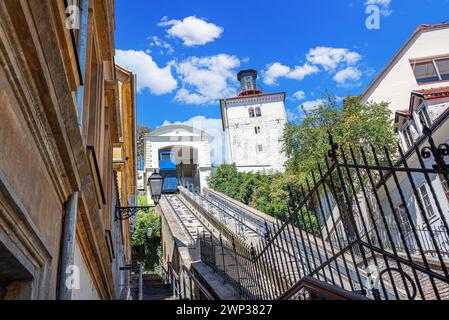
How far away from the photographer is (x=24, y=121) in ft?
6.35

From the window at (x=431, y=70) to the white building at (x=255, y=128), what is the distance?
22.5m

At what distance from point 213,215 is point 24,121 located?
17.8 meters

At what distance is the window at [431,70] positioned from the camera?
78.9 feet

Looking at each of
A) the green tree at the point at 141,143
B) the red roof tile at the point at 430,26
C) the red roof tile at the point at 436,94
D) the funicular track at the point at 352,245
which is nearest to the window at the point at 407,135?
the funicular track at the point at 352,245

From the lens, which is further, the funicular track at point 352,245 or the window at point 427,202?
the window at point 427,202

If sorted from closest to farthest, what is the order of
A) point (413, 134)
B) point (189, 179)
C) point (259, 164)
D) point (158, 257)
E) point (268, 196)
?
point (413, 134)
point (158, 257)
point (268, 196)
point (259, 164)
point (189, 179)

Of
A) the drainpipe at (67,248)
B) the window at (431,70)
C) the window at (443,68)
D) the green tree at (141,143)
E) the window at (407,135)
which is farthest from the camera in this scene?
the green tree at (141,143)

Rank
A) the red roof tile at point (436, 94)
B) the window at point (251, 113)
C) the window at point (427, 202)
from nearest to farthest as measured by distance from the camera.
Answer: the window at point (427, 202) < the red roof tile at point (436, 94) < the window at point (251, 113)

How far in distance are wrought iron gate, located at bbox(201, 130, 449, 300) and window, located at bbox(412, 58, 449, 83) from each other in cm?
822

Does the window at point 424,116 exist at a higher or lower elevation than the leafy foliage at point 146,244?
higher

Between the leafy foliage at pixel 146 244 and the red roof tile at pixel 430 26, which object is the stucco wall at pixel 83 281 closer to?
the leafy foliage at pixel 146 244

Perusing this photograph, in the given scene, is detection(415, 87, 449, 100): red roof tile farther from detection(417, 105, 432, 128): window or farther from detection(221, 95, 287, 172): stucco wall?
detection(221, 95, 287, 172): stucco wall

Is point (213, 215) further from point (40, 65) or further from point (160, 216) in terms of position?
point (40, 65)
